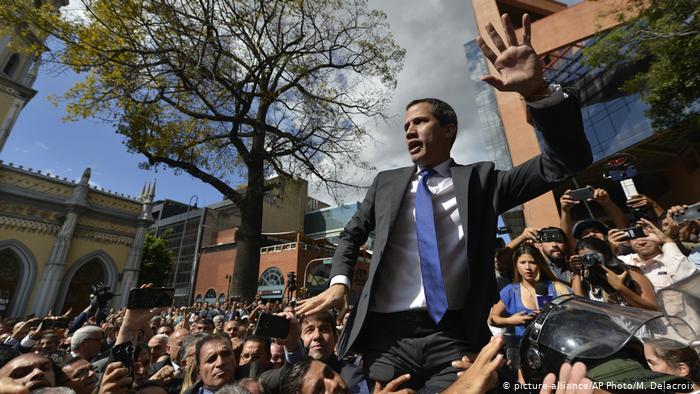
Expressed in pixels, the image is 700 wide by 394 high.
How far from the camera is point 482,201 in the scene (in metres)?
1.65

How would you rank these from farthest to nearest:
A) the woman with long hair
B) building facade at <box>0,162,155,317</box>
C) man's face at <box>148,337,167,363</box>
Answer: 1. building facade at <box>0,162,155,317</box>
2. man's face at <box>148,337,167,363</box>
3. the woman with long hair

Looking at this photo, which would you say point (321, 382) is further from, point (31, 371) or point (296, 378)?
point (31, 371)

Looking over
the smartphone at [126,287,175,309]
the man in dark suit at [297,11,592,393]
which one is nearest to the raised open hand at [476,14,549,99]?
the man in dark suit at [297,11,592,393]

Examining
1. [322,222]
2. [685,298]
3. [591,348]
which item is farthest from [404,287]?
[322,222]

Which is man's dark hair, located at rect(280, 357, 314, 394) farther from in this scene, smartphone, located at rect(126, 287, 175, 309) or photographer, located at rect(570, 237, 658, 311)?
photographer, located at rect(570, 237, 658, 311)

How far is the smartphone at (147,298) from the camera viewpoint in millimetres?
2943

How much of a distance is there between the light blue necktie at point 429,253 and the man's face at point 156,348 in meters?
4.80

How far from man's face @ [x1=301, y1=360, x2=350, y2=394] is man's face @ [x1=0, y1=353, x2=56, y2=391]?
1.83m

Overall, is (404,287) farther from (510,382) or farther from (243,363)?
(243,363)

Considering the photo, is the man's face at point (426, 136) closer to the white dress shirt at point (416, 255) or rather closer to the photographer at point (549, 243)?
the white dress shirt at point (416, 255)

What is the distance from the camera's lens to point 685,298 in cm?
173

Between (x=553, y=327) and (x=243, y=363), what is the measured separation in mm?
2994

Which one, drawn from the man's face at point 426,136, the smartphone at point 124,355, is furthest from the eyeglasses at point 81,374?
the man's face at point 426,136

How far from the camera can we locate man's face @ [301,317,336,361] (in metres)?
2.63
